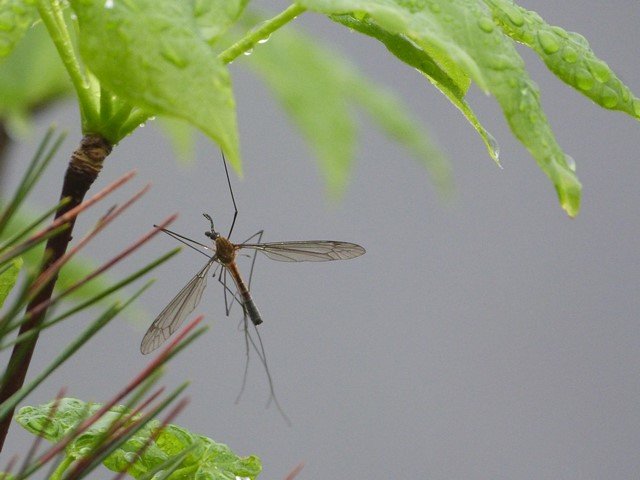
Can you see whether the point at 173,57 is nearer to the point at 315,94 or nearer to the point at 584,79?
the point at 584,79

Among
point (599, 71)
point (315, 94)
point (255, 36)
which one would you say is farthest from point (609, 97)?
point (315, 94)

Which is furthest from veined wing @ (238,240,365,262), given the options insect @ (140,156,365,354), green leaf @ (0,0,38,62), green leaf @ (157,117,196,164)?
green leaf @ (157,117,196,164)

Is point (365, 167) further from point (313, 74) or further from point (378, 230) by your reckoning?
point (313, 74)

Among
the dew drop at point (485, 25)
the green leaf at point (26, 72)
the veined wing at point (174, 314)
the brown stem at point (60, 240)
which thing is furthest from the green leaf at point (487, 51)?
the green leaf at point (26, 72)

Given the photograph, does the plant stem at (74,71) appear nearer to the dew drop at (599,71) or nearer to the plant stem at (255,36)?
the plant stem at (255,36)

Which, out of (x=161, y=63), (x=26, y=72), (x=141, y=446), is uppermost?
(x=26, y=72)

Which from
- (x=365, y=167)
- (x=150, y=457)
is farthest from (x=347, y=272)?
(x=150, y=457)

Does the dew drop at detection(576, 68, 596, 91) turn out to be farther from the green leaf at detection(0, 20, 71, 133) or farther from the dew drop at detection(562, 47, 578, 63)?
the green leaf at detection(0, 20, 71, 133)
